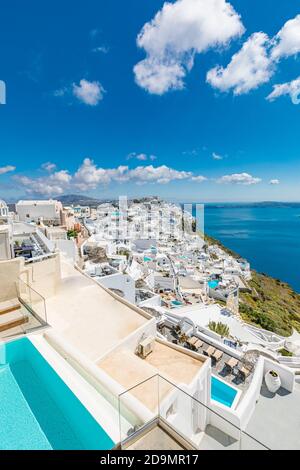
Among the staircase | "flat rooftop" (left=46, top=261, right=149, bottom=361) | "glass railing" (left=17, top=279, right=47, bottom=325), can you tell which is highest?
"glass railing" (left=17, top=279, right=47, bottom=325)

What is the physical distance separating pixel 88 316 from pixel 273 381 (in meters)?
4.87

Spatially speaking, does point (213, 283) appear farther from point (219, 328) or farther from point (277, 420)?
point (277, 420)

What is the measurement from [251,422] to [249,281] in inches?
956

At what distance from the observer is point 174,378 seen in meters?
3.80

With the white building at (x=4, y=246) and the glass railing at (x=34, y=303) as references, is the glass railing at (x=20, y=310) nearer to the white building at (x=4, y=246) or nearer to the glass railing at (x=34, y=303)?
the glass railing at (x=34, y=303)

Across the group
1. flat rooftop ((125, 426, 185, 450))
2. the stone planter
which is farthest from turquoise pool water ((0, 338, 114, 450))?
the stone planter

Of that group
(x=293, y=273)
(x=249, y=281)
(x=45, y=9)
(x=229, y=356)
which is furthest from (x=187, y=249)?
(x=45, y=9)

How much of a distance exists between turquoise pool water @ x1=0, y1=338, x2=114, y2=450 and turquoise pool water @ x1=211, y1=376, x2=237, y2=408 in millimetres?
4194

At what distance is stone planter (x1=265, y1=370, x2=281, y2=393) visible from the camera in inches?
230

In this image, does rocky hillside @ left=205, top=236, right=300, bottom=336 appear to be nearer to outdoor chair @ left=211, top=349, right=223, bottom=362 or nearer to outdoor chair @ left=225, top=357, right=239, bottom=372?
outdoor chair @ left=211, top=349, right=223, bottom=362

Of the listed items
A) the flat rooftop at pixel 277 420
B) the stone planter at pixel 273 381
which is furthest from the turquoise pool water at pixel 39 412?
the stone planter at pixel 273 381

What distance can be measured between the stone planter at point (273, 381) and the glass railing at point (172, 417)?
440 cm

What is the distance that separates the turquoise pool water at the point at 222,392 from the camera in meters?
5.39

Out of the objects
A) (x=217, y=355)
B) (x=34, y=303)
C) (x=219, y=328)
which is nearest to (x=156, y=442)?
(x=34, y=303)
